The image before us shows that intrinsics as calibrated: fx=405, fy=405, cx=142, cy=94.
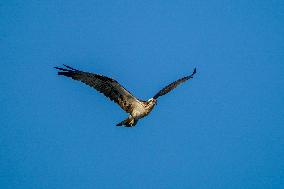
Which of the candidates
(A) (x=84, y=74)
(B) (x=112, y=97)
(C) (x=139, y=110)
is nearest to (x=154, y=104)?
(C) (x=139, y=110)

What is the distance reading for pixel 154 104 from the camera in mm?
13227

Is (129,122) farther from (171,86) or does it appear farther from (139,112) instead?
(171,86)

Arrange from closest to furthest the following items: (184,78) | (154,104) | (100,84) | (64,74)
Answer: (64,74), (100,84), (154,104), (184,78)

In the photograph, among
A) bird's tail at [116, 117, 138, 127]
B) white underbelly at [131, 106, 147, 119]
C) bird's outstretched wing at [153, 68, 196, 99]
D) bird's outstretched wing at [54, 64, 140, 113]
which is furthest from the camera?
bird's outstretched wing at [153, 68, 196, 99]

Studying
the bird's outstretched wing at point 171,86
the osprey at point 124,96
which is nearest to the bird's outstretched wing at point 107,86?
the osprey at point 124,96

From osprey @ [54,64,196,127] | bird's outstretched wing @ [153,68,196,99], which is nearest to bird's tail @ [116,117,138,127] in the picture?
osprey @ [54,64,196,127]

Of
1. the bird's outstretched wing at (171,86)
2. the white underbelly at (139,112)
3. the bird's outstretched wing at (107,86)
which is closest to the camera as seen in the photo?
the bird's outstretched wing at (107,86)

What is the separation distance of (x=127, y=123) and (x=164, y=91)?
1.70 metres

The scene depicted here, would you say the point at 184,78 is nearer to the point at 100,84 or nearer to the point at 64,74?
the point at 100,84

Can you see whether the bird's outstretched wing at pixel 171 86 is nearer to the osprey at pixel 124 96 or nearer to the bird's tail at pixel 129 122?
the osprey at pixel 124 96

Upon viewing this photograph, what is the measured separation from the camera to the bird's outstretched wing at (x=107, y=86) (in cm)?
1162

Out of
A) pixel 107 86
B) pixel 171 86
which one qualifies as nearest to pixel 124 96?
pixel 107 86

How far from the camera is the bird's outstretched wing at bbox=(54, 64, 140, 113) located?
38.1ft

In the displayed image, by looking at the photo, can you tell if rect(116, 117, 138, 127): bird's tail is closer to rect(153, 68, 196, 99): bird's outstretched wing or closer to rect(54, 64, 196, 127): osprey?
rect(54, 64, 196, 127): osprey
